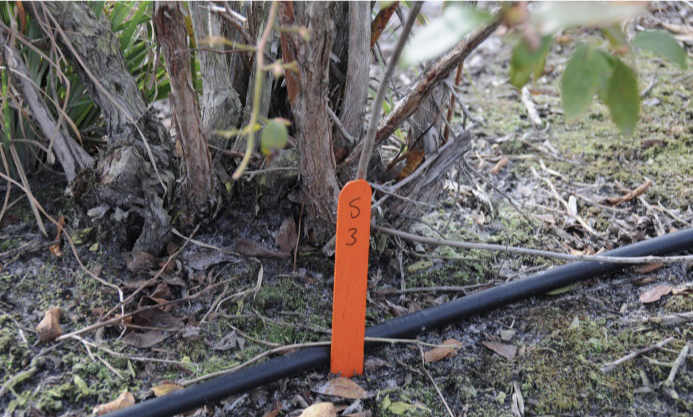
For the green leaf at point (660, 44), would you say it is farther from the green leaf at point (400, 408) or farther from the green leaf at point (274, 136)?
the green leaf at point (400, 408)

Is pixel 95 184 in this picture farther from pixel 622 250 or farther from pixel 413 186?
pixel 622 250

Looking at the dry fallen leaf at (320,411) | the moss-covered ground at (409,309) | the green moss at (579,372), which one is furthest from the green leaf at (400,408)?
the green moss at (579,372)

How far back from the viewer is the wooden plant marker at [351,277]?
1092 mm

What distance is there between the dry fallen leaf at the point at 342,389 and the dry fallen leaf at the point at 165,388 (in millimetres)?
275

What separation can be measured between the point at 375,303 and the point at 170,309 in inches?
18.7

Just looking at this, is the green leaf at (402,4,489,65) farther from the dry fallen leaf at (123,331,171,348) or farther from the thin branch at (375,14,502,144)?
the dry fallen leaf at (123,331,171,348)

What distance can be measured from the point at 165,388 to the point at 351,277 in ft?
1.39

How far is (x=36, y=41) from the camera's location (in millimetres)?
1375

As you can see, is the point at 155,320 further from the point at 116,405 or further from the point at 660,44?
the point at 660,44

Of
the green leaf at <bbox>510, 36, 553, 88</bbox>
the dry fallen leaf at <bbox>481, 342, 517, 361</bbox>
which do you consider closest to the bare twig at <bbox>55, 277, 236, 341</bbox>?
the dry fallen leaf at <bbox>481, 342, 517, 361</bbox>

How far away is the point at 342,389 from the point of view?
1236mm

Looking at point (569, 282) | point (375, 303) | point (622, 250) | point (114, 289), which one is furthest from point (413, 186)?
point (114, 289)

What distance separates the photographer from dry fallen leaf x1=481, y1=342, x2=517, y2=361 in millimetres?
1321

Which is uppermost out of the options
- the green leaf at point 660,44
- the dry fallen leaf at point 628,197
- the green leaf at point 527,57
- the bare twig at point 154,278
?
the dry fallen leaf at point 628,197
